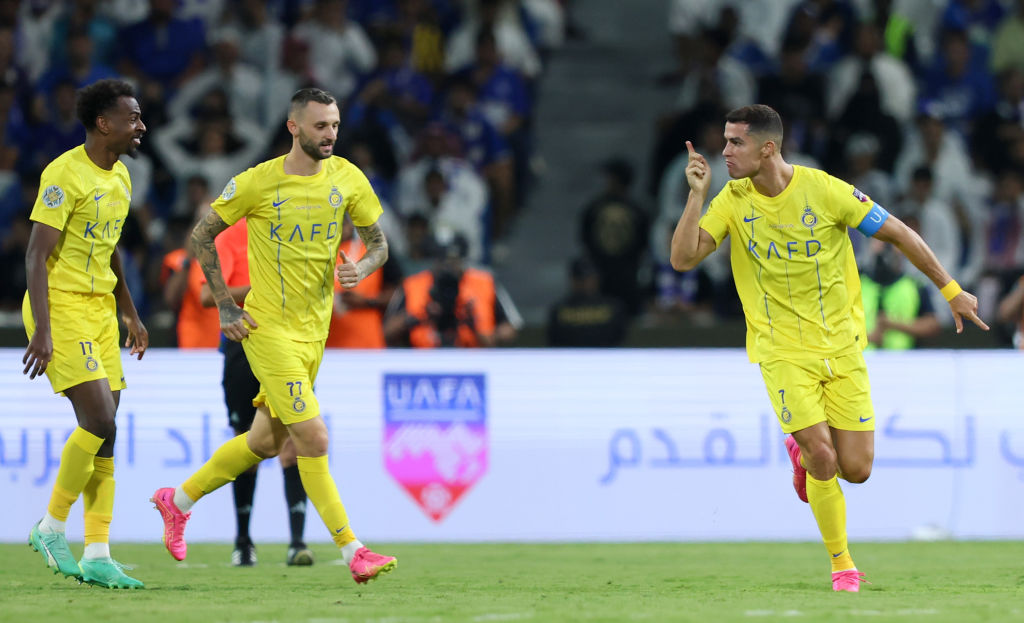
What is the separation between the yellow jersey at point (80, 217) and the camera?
7.27 meters

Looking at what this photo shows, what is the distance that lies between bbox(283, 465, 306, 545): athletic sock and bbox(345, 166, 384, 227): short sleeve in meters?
2.11

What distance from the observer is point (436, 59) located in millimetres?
Result: 17109

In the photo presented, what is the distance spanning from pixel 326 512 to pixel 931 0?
12.8 meters

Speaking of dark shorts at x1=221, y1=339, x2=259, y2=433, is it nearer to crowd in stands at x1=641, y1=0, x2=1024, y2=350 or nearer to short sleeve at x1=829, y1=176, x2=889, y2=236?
short sleeve at x1=829, y1=176, x2=889, y2=236

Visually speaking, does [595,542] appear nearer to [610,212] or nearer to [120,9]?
[610,212]

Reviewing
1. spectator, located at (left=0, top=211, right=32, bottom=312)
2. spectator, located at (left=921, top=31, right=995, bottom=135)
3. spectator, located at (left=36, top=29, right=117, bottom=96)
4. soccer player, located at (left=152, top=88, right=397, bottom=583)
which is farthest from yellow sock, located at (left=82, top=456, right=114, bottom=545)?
spectator, located at (left=921, top=31, right=995, bottom=135)

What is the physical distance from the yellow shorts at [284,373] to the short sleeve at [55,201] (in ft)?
3.44

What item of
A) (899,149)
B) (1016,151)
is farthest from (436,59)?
(1016,151)

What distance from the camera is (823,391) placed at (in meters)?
7.52

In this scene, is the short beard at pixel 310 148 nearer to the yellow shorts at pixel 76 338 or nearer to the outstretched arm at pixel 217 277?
the outstretched arm at pixel 217 277

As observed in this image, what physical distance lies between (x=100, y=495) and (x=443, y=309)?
4.86m

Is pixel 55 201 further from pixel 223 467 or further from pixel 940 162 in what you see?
pixel 940 162

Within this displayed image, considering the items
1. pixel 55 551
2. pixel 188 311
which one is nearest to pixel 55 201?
pixel 55 551

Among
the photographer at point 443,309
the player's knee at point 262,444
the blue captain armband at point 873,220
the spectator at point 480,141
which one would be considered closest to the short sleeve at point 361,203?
the player's knee at point 262,444
